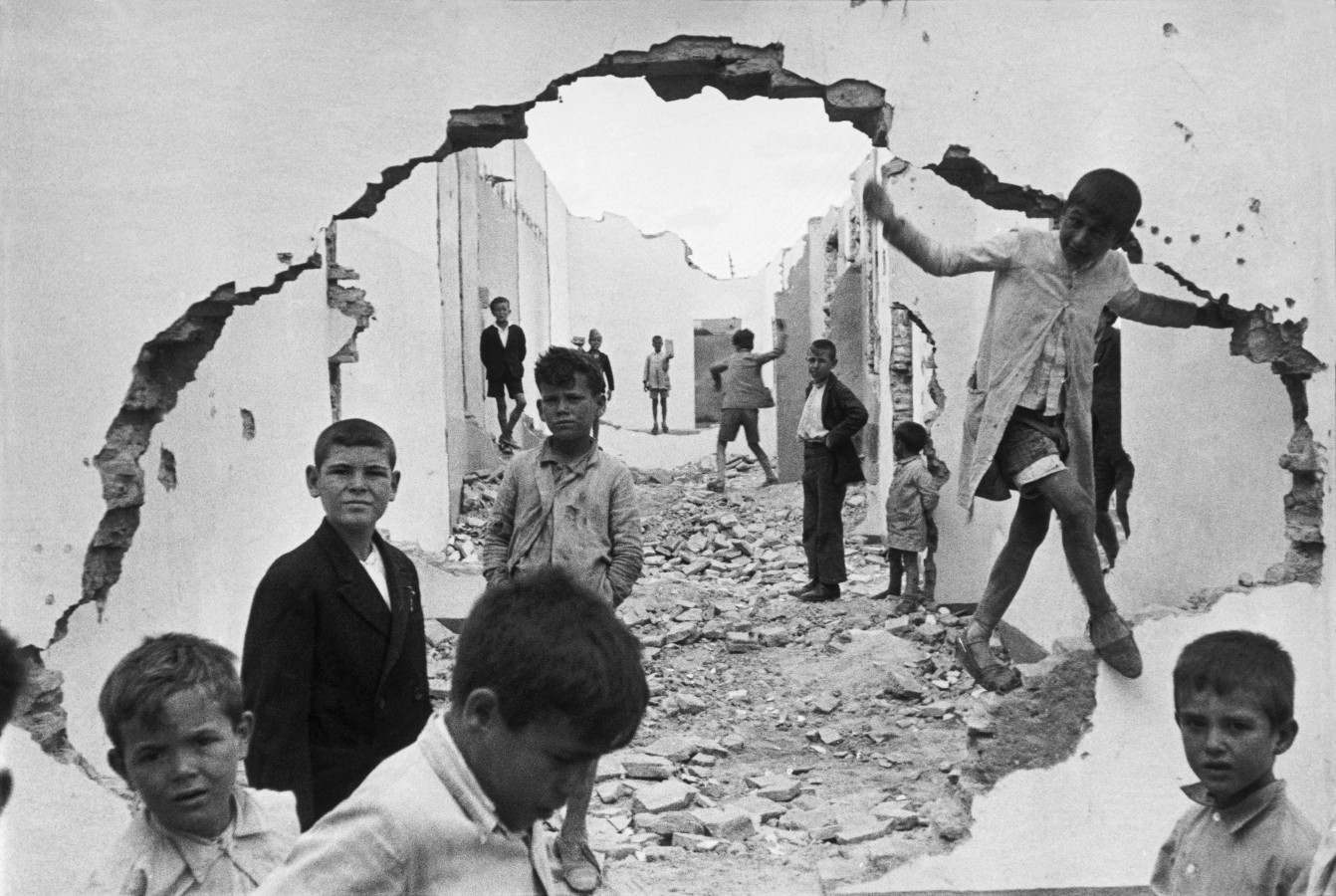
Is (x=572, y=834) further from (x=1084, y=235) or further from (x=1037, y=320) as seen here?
(x=1084, y=235)

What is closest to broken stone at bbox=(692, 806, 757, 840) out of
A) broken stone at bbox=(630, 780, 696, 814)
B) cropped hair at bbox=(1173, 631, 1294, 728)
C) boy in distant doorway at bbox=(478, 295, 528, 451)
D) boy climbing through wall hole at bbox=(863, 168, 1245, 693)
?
broken stone at bbox=(630, 780, 696, 814)

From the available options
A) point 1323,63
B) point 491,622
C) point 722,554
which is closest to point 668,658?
point 722,554

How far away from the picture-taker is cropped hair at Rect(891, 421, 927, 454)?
8680mm

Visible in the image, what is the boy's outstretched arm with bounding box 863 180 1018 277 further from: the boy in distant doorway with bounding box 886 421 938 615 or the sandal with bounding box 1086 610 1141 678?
the boy in distant doorway with bounding box 886 421 938 615

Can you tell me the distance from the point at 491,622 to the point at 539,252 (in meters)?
22.5

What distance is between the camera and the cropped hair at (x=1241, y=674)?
2.60 metres

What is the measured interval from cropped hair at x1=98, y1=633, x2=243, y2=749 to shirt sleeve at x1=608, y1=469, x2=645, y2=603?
1964 mm

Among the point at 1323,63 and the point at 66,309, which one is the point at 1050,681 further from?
the point at 66,309

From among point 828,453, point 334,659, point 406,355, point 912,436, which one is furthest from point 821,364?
point 334,659

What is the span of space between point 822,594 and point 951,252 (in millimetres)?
6337

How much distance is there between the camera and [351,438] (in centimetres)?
341

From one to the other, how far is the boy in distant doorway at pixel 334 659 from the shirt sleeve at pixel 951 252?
1.58 meters

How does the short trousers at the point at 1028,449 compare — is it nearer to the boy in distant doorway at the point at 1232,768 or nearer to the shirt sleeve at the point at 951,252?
the shirt sleeve at the point at 951,252

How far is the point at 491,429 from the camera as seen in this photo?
16.6 m
